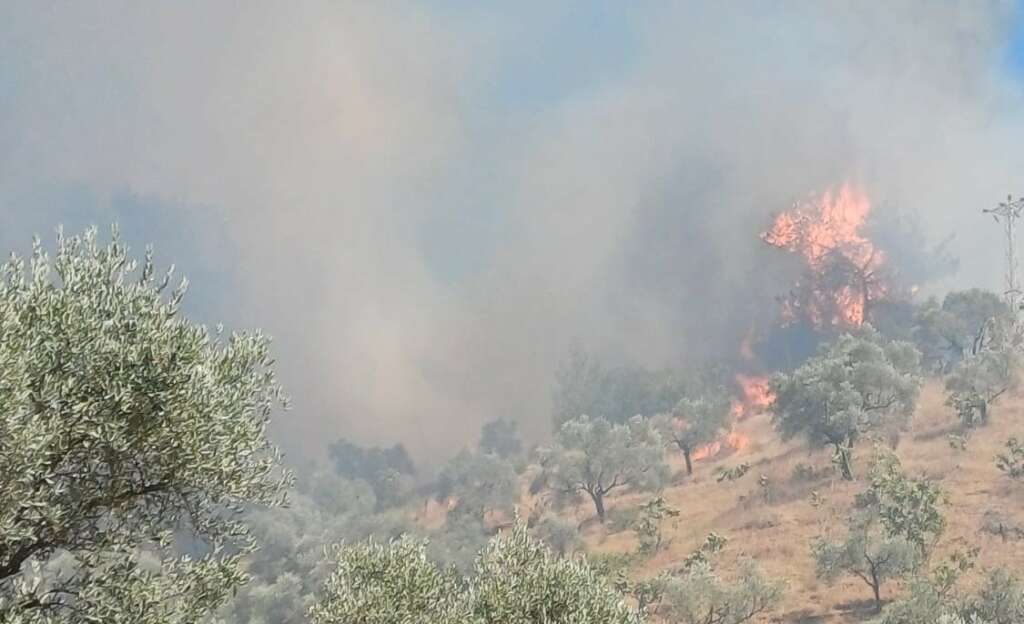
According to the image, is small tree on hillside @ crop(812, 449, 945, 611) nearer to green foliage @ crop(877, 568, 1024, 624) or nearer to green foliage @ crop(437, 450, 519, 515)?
green foliage @ crop(877, 568, 1024, 624)

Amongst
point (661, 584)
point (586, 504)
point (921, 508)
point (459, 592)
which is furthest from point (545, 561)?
point (586, 504)

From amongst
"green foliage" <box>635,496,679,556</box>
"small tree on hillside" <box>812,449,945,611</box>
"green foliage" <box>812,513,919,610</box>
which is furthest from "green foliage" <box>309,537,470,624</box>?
"green foliage" <box>635,496,679,556</box>

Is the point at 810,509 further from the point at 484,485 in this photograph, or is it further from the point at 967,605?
the point at 484,485

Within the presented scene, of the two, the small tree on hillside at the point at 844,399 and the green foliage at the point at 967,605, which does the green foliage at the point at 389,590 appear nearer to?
the green foliage at the point at 967,605

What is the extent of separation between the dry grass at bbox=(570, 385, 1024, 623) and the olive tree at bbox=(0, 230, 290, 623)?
59.9 metres

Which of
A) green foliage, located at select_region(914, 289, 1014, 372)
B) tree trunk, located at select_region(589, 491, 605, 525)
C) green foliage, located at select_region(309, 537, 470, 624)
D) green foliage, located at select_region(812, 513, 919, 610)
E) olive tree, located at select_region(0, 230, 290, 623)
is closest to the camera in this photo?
olive tree, located at select_region(0, 230, 290, 623)

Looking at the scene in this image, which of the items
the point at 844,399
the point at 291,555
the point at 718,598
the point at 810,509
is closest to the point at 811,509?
the point at 810,509

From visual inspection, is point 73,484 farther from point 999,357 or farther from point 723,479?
point 999,357

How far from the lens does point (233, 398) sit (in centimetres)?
1736

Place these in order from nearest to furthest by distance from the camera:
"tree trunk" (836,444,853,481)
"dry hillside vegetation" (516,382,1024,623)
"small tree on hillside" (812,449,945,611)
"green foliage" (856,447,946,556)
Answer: "small tree on hillside" (812,449,945,611)
"dry hillside vegetation" (516,382,1024,623)
"green foliage" (856,447,946,556)
"tree trunk" (836,444,853,481)

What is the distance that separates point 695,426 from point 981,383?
4770cm

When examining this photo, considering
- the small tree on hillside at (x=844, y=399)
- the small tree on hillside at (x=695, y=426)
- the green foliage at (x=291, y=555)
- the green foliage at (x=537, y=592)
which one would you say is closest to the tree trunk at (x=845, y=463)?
the small tree on hillside at (x=844, y=399)

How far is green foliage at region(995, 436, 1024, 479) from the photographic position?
8231cm

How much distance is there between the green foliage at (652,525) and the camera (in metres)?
91.8
